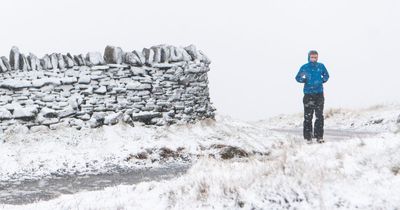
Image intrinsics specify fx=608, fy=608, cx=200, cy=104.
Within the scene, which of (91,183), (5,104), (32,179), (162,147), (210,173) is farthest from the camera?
(5,104)

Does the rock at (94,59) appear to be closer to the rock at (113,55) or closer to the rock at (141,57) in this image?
the rock at (113,55)

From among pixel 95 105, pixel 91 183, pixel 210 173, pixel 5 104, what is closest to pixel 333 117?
pixel 95 105

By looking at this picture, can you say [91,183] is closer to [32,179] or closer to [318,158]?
[32,179]

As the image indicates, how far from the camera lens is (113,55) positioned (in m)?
15.2

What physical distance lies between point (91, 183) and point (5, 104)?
16.1 feet

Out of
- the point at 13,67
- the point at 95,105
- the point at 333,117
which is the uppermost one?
the point at 13,67

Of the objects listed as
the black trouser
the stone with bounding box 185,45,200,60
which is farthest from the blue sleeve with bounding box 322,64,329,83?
the stone with bounding box 185,45,200,60

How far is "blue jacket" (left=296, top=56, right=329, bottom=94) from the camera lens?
1124cm

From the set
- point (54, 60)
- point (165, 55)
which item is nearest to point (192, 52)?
point (165, 55)

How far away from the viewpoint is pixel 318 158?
7.16 meters

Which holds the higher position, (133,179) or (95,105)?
(95,105)

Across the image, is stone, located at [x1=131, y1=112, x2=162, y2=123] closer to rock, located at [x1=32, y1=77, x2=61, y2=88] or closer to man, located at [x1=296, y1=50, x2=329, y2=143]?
rock, located at [x1=32, y1=77, x2=61, y2=88]

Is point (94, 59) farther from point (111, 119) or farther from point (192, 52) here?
point (192, 52)

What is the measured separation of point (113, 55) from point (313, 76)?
5877 mm
